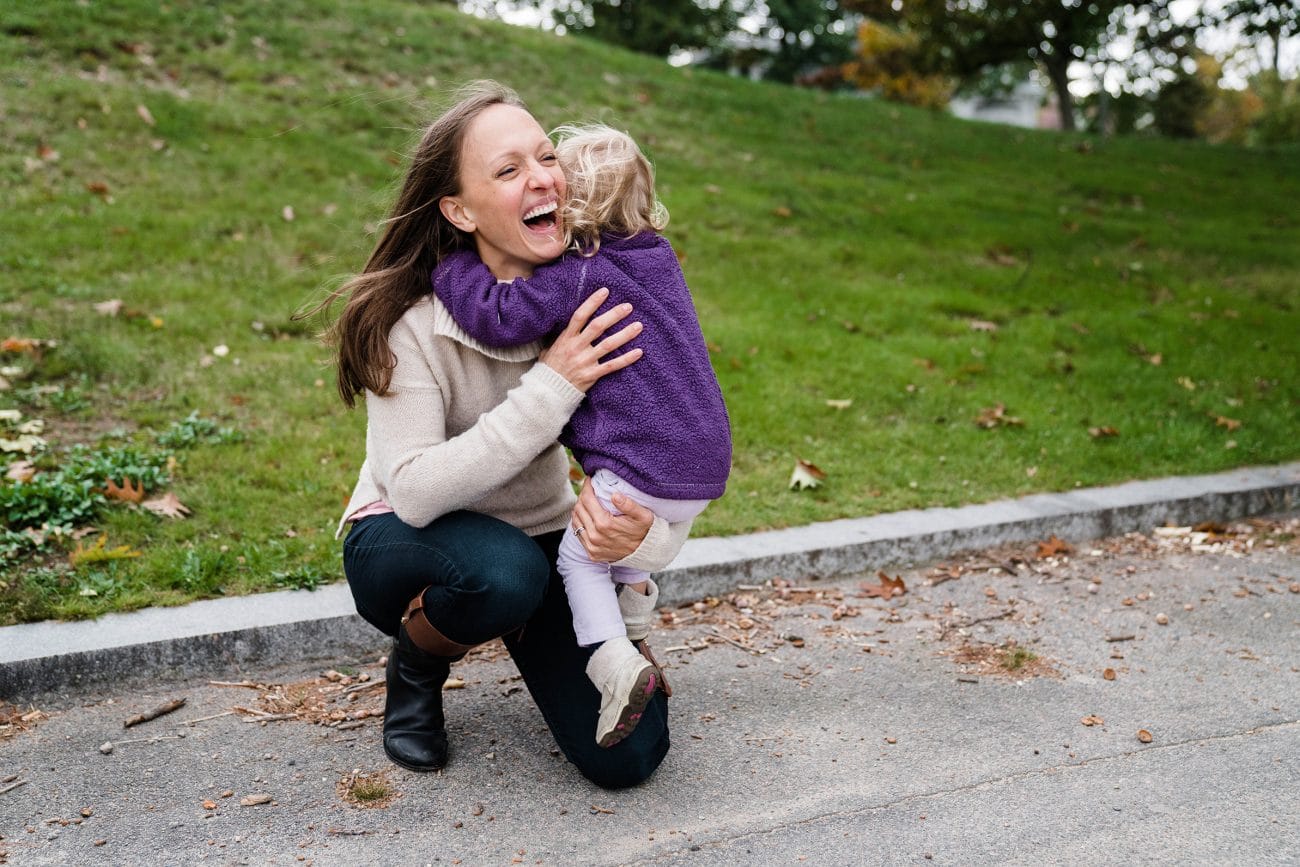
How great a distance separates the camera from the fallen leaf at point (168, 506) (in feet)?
13.2

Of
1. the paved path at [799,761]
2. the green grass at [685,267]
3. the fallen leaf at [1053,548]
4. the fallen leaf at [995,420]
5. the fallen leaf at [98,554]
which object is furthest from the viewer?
the fallen leaf at [995,420]

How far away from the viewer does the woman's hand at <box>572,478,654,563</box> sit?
2646 millimetres

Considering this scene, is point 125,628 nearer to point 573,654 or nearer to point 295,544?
point 295,544

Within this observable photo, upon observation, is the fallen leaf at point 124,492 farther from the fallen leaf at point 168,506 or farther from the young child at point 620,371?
the young child at point 620,371

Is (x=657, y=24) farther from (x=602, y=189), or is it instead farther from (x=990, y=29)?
(x=602, y=189)

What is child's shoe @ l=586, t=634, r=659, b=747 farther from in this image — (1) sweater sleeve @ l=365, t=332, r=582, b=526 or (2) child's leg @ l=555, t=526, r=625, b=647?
(1) sweater sleeve @ l=365, t=332, r=582, b=526

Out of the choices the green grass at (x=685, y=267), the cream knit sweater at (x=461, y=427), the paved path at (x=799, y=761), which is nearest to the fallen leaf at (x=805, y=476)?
the green grass at (x=685, y=267)

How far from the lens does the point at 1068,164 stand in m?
12.3

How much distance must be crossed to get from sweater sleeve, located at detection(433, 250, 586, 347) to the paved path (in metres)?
1.14

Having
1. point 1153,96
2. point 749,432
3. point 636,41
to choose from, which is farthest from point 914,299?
point 1153,96

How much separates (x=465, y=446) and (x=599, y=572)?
1.56 feet

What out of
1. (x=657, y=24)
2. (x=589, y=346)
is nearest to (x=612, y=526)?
(x=589, y=346)

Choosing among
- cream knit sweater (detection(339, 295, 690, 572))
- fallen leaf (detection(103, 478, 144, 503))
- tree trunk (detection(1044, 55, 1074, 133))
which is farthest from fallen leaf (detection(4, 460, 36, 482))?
tree trunk (detection(1044, 55, 1074, 133))

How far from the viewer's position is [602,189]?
2.73 metres
